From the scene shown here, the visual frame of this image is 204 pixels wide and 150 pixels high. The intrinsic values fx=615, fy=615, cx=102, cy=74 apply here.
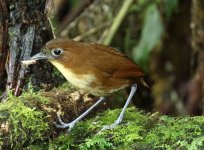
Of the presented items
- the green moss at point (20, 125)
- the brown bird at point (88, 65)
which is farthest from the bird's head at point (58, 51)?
the green moss at point (20, 125)

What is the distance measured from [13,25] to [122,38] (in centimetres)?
269

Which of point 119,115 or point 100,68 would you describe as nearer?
point 100,68

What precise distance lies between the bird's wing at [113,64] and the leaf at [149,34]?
7.50 ft

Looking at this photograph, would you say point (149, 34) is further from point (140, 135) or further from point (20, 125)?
point (20, 125)

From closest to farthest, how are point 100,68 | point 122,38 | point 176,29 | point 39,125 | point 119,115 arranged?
1. point 39,125
2. point 100,68
3. point 119,115
4. point 122,38
5. point 176,29

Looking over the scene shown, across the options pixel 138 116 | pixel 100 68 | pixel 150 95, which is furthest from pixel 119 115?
pixel 150 95

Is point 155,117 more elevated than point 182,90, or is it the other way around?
point 155,117

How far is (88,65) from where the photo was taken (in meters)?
3.58

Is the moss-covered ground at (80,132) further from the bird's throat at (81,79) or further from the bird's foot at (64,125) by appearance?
the bird's throat at (81,79)

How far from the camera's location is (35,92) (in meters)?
3.88

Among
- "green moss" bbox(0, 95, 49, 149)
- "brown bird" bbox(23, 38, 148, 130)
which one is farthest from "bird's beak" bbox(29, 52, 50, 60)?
"green moss" bbox(0, 95, 49, 149)

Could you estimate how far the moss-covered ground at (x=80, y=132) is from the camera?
3.29 metres

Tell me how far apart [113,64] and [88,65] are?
A: 0.57ft

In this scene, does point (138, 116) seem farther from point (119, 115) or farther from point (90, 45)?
point (90, 45)
